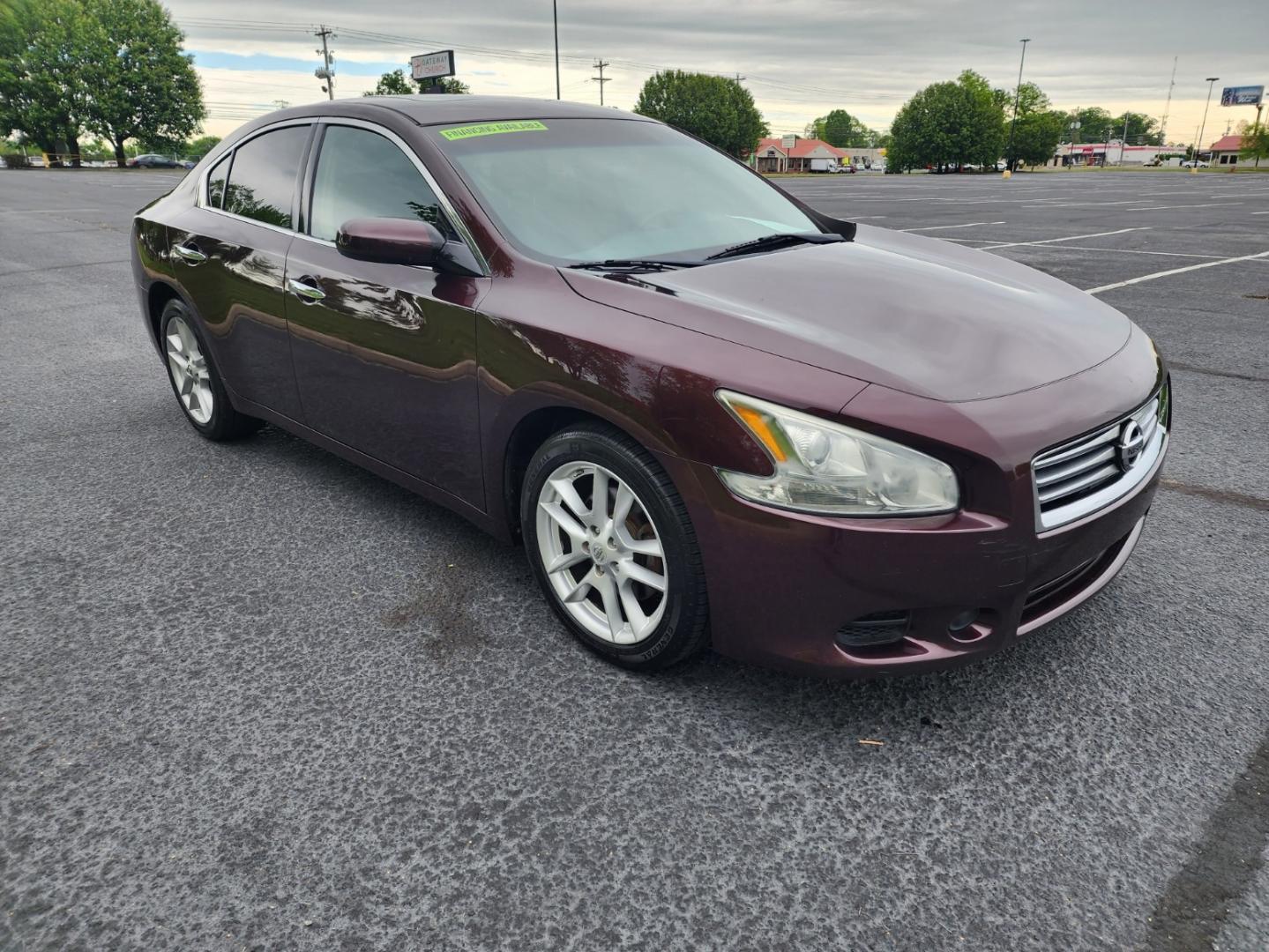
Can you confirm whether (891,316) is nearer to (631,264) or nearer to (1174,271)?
(631,264)

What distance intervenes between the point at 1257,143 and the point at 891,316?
395 ft

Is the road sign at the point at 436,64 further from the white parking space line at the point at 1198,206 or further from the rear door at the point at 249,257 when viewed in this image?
the rear door at the point at 249,257

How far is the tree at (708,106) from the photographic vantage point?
97.5 metres

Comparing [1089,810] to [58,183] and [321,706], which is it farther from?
[58,183]

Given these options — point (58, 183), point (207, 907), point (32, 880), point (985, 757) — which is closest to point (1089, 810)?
point (985, 757)

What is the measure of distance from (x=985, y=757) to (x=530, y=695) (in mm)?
1185

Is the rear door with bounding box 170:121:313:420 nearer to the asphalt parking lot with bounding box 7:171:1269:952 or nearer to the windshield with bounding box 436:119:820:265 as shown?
the asphalt parking lot with bounding box 7:171:1269:952

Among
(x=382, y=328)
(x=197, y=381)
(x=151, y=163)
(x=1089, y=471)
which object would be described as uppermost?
(x=382, y=328)

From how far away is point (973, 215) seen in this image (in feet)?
62.4

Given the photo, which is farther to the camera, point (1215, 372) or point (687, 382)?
point (1215, 372)

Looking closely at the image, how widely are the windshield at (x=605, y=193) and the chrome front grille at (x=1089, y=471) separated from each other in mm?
1292

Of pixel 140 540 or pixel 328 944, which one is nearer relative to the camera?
pixel 328 944

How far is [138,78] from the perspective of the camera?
2687 inches

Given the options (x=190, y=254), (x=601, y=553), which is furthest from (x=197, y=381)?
(x=601, y=553)
